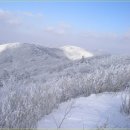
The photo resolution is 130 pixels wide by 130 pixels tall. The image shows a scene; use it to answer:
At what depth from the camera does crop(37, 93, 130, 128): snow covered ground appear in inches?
142

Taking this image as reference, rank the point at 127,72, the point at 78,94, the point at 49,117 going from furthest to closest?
the point at 127,72 → the point at 78,94 → the point at 49,117

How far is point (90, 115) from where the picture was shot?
398 centimetres

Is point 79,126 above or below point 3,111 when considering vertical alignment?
below

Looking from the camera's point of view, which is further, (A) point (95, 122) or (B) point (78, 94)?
(B) point (78, 94)

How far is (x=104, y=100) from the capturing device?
496 centimetres

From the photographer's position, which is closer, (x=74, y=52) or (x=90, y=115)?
(x=90, y=115)

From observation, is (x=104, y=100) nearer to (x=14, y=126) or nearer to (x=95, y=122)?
(x=95, y=122)

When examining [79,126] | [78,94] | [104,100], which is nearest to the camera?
[79,126]

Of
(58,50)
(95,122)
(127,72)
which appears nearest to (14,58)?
(58,50)

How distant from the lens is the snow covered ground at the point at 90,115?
11.8 ft

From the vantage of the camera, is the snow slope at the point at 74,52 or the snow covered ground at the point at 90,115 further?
the snow slope at the point at 74,52

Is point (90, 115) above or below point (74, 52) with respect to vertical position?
above

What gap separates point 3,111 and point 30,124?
356 mm

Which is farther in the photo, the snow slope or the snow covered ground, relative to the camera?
the snow slope
